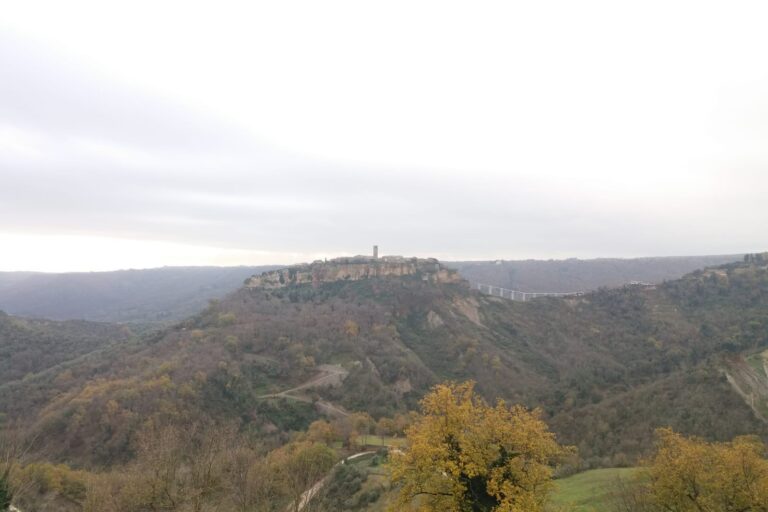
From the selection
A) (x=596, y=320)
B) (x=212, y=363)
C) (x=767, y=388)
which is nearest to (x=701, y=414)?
(x=767, y=388)

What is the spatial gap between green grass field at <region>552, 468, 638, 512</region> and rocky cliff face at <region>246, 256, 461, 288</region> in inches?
3910

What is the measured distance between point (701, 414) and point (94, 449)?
56908 millimetres

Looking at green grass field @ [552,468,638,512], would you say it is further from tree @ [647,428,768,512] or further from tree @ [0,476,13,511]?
tree @ [0,476,13,511]

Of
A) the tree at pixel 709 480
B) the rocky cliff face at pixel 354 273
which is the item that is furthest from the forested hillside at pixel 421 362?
the tree at pixel 709 480

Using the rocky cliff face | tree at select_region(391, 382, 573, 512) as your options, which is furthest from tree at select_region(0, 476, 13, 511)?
the rocky cliff face

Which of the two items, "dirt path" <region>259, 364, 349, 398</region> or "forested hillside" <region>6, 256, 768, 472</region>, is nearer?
"forested hillside" <region>6, 256, 768, 472</region>

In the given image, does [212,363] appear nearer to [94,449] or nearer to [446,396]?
[94,449]

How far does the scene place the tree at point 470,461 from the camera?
1434 cm

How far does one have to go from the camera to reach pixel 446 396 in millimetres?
15594

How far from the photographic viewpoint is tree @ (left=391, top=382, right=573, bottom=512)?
47.1ft

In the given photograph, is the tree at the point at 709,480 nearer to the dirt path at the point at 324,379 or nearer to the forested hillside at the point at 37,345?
the dirt path at the point at 324,379

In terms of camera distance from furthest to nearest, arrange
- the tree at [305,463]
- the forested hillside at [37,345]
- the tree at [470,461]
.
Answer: the forested hillside at [37,345], the tree at [305,463], the tree at [470,461]

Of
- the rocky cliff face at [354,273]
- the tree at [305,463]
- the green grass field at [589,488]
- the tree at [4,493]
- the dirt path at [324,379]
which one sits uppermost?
the rocky cliff face at [354,273]

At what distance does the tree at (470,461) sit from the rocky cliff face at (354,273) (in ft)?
365
